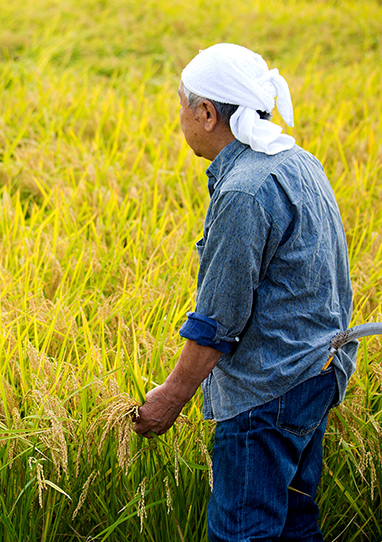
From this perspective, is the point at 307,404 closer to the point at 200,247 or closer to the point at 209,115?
the point at 200,247

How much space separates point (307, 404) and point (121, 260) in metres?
1.26

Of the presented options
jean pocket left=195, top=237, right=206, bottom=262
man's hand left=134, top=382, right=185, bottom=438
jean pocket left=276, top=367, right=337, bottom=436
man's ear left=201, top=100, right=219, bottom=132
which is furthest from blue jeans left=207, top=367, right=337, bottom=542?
man's ear left=201, top=100, right=219, bottom=132

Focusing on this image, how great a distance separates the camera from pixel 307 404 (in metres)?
1.27

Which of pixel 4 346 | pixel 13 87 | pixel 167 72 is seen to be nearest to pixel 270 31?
pixel 167 72

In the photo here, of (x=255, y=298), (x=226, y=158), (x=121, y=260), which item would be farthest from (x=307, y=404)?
(x=121, y=260)

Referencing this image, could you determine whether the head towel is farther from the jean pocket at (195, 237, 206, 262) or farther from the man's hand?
the man's hand

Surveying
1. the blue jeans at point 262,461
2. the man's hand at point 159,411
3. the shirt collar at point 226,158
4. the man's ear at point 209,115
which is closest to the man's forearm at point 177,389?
the man's hand at point 159,411

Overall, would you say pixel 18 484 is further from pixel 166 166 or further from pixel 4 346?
pixel 166 166

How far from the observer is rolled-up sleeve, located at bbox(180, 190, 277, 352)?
1120 millimetres

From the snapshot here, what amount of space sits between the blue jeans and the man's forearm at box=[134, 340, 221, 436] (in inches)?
5.1

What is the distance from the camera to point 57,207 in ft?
8.57

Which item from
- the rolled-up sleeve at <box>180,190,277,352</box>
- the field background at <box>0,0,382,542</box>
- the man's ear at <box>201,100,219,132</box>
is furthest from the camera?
the field background at <box>0,0,382,542</box>

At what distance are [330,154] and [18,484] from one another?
294 cm

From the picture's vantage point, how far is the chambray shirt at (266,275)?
44.6 inches
